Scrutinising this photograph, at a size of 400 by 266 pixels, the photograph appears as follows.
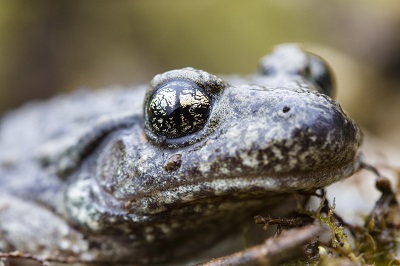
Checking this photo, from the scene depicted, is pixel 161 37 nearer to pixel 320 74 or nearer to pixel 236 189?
pixel 320 74

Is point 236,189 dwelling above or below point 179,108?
below

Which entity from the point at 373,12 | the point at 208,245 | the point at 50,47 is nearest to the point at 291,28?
the point at 373,12

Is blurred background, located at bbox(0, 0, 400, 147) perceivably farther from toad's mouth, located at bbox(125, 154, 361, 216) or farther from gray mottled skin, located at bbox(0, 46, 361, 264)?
toad's mouth, located at bbox(125, 154, 361, 216)

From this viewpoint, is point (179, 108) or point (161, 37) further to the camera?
point (161, 37)

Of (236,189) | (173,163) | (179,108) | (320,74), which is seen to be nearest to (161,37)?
(320,74)

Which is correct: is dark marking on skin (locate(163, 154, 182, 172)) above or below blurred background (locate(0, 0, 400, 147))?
below

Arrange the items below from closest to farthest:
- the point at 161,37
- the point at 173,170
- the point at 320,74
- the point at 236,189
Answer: the point at 236,189
the point at 173,170
the point at 320,74
the point at 161,37

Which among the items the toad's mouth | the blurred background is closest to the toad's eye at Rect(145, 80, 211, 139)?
the toad's mouth
